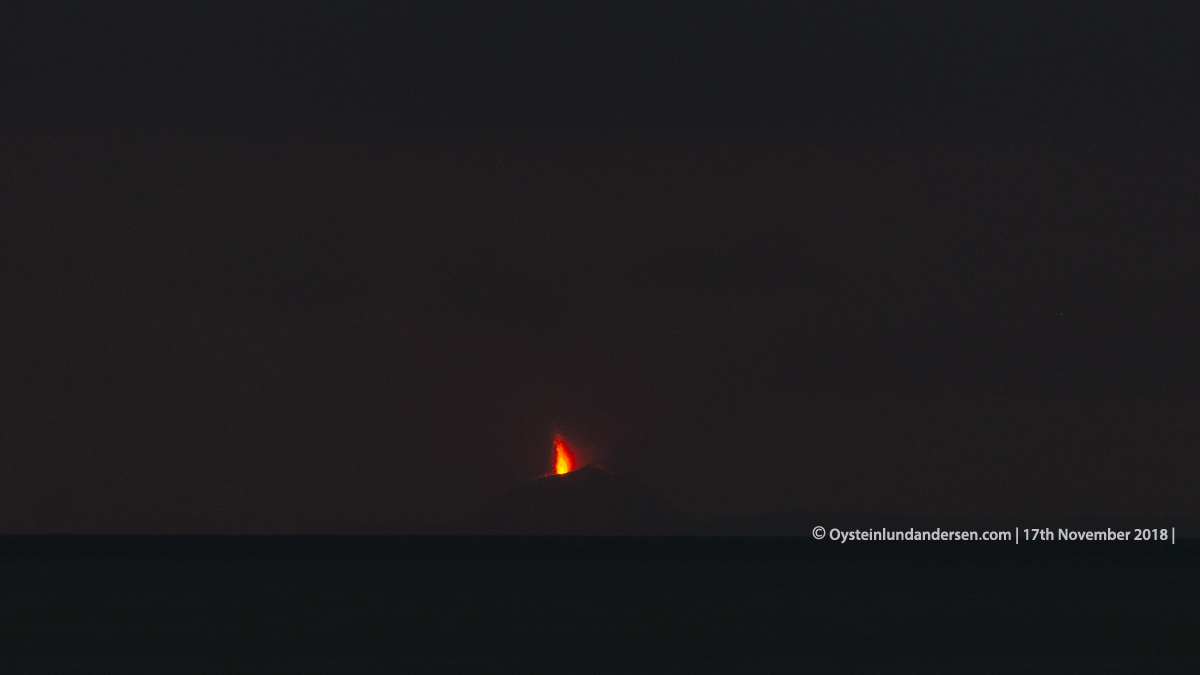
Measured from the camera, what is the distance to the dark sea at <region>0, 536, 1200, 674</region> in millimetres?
29719

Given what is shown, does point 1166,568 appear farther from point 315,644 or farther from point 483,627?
point 315,644

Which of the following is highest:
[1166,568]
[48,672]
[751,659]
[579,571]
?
[1166,568]

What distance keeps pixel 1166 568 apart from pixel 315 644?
70.9m

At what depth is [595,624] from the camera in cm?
4012

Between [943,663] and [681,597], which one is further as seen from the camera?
[681,597]

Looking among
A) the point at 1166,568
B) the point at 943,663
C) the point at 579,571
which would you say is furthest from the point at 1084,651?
the point at 1166,568

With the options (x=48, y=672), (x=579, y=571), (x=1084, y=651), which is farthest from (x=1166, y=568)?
(x=48, y=672)

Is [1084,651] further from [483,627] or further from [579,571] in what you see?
[579,571]

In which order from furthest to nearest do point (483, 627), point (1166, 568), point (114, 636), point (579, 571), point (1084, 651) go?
point (1166, 568), point (579, 571), point (483, 627), point (114, 636), point (1084, 651)

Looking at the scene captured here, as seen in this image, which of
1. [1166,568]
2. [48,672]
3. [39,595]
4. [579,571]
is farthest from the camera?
[1166,568]

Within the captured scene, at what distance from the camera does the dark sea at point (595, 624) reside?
29.7m

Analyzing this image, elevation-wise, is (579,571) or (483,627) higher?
(579,571)

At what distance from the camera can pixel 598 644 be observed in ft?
112

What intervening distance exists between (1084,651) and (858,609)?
1560 cm
